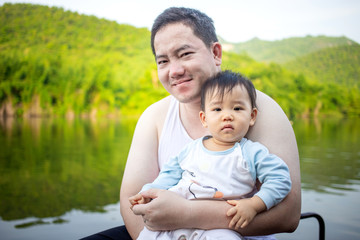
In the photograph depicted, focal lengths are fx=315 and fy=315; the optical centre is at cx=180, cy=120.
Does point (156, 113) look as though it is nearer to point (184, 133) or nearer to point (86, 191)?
point (184, 133)

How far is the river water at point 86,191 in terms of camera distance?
19.3 ft

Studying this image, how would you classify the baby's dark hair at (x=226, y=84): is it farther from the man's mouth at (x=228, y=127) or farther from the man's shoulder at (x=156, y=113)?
the man's shoulder at (x=156, y=113)

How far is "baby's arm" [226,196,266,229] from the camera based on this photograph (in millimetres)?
888

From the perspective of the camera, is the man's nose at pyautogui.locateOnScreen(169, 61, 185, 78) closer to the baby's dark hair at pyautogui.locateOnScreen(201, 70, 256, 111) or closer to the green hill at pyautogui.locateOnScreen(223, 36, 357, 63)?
the baby's dark hair at pyautogui.locateOnScreen(201, 70, 256, 111)

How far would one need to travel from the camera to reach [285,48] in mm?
46500

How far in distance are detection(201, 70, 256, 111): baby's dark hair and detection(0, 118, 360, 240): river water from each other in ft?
16.4

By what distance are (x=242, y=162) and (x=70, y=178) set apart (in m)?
11.0

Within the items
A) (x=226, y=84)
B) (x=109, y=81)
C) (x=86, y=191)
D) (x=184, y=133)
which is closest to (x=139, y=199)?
(x=184, y=133)

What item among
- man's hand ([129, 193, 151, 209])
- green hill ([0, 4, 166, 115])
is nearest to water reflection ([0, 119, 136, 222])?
man's hand ([129, 193, 151, 209])

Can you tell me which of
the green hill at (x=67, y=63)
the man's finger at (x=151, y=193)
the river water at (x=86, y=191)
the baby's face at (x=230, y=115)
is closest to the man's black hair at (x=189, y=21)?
the baby's face at (x=230, y=115)

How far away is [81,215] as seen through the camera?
6805 millimetres

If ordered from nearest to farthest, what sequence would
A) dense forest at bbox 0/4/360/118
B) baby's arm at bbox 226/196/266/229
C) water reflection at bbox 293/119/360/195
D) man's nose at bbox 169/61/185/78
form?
baby's arm at bbox 226/196/266/229, man's nose at bbox 169/61/185/78, water reflection at bbox 293/119/360/195, dense forest at bbox 0/4/360/118

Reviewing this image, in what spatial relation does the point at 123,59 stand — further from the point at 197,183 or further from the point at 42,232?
the point at 197,183

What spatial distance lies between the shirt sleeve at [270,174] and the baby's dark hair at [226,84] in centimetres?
18
